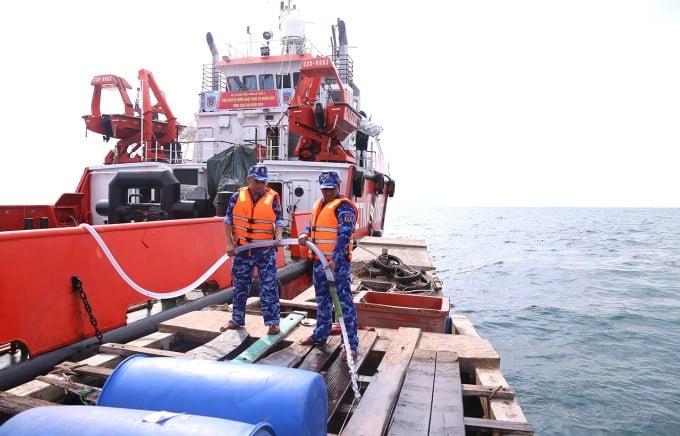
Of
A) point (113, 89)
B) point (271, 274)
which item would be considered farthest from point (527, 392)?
point (113, 89)

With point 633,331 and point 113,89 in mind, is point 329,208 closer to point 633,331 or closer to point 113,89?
point 633,331

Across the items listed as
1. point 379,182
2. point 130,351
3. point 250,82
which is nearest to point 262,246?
point 130,351

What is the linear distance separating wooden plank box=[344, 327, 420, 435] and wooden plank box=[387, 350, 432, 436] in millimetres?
50

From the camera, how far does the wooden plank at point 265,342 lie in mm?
3887

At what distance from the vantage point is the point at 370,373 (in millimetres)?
4324

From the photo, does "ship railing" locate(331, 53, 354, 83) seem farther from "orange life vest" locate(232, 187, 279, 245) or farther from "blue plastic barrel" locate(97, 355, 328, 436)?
"blue plastic barrel" locate(97, 355, 328, 436)

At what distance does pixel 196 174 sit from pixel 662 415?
11.5 m

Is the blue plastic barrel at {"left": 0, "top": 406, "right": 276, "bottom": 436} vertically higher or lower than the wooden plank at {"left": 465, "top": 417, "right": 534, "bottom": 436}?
higher

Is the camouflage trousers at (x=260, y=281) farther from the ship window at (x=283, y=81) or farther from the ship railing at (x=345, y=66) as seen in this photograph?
the ship railing at (x=345, y=66)

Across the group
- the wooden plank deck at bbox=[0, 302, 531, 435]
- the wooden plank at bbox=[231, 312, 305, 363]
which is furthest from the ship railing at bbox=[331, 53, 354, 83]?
the wooden plank deck at bbox=[0, 302, 531, 435]

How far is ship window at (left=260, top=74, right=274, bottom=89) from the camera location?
1811 cm

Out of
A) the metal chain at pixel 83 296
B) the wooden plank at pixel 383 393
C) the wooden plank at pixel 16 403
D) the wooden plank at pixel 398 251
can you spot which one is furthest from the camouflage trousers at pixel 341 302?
the wooden plank at pixel 398 251

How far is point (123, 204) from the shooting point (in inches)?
333

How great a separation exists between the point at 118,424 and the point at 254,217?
302 cm
